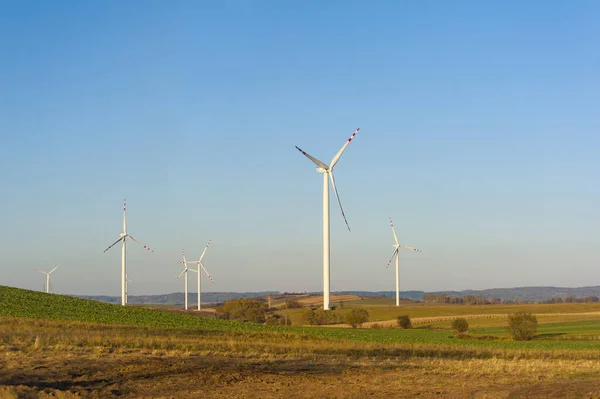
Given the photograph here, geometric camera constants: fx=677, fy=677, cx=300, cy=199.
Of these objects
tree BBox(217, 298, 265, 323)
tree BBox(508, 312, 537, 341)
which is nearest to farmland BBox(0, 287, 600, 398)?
tree BBox(508, 312, 537, 341)

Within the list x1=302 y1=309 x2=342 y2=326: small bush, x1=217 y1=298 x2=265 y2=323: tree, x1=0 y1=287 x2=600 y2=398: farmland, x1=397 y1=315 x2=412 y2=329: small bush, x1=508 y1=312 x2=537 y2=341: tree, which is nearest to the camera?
x1=0 y1=287 x2=600 y2=398: farmland

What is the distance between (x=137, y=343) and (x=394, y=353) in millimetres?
15552

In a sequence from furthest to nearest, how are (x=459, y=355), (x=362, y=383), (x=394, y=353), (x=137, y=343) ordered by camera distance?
(x=459, y=355) < (x=394, y=353) < (x=137, y=343) < (x=362, y=383)

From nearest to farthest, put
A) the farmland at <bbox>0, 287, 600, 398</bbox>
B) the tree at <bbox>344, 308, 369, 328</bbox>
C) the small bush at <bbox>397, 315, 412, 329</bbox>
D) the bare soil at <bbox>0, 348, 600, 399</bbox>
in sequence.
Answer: the bare soil at <bbox>0, 348, 600, 399</bbox>, the farmland at <bbox>0, 287, 600, 398</bbox>, the small bush at <bbox>397, 315, 412, 329</bbox>, the tree at <bbox>344, 308, 369, 328</bbox>

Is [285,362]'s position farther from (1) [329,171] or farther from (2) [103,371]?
(1) [329,171]

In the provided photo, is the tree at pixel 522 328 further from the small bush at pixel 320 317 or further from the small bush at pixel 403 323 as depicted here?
the small bush at pixel 320 317

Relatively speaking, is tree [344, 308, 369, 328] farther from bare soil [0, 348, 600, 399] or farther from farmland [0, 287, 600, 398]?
bare soil [0, 348, 600, 399]

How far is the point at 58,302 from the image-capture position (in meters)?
80.8

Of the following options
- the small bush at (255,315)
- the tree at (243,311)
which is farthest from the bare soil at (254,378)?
the tree at (243,311)

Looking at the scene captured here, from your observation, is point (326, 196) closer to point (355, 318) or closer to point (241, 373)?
point (355, 318)

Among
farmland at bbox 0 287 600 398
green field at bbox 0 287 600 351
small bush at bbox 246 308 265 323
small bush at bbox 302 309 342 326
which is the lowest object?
small bush at bbox 246 308 265 323

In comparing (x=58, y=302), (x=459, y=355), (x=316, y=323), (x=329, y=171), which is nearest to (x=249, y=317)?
(x=316, y=323)

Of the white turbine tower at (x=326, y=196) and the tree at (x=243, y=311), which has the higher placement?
the white turbine tower at (x=326, y=196)

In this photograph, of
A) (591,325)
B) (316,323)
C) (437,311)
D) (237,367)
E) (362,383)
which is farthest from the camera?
(437,311)
